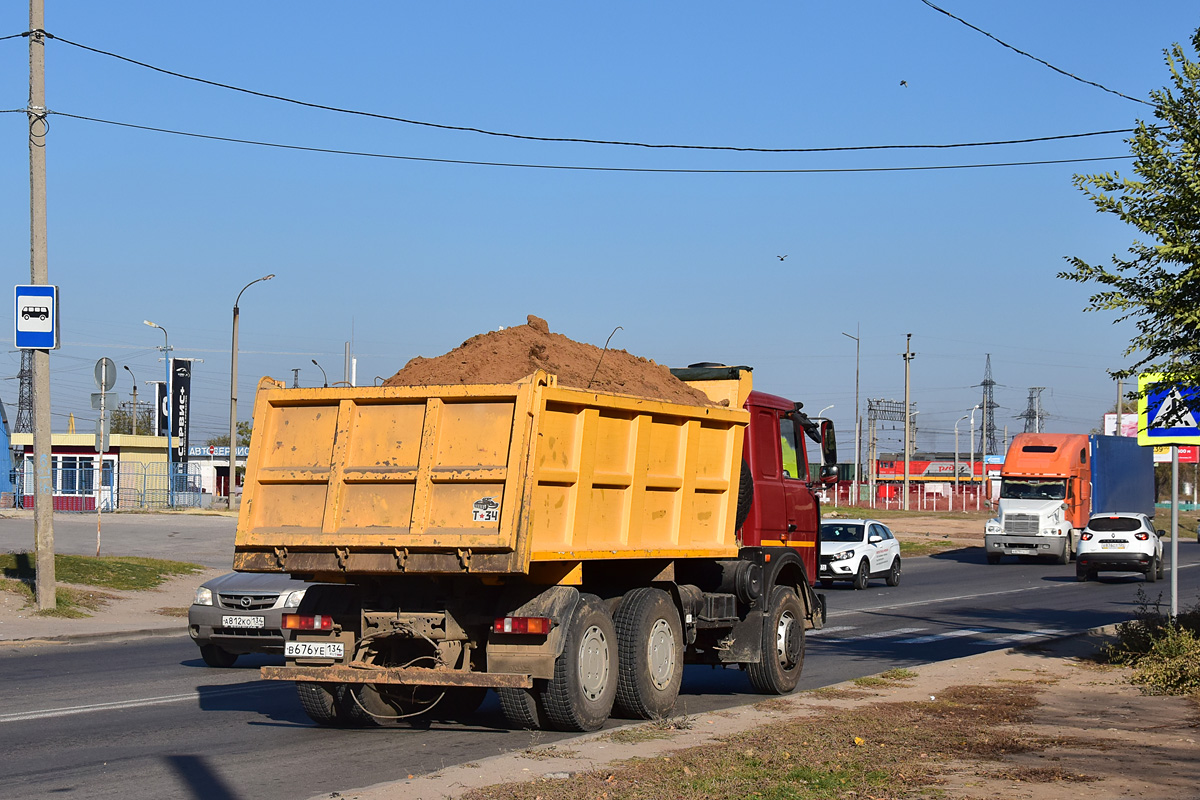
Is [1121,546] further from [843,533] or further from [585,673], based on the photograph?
[585,673]

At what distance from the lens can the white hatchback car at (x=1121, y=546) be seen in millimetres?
31078

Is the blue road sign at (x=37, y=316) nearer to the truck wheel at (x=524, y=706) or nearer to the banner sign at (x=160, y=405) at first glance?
the truck wheel at (x=524, y=706)

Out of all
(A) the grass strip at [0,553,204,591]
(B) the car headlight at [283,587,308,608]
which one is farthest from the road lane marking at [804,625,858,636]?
(A) the grass strip at [0,553,204,591]

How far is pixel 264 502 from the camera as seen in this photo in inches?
371

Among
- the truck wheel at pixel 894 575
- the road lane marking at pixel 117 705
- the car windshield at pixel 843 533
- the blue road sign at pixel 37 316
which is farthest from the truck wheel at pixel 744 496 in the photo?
the truck wheel at pixel 894 575

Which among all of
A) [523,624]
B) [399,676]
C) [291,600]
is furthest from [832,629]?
[399,676]

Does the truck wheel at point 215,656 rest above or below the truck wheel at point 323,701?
below

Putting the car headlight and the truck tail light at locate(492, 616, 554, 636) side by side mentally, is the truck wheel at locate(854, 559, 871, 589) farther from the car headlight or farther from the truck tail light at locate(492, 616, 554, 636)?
the truck tail light at locate(492, 616, 554, 636)

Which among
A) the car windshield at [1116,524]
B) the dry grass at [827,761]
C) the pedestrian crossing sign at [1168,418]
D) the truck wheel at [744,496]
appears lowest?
the car windshield at [1116,524]

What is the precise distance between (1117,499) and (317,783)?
130 feet

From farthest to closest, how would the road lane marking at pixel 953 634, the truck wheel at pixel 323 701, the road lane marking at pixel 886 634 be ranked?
the road lane marking at pixel 886 634 → the road lane marking at pixel 953 634 → the truck wheel at pixel 323 701

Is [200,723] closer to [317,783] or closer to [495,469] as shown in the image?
[317,783]

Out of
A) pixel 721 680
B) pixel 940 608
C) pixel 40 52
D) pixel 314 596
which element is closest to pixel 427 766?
pixel 314 596

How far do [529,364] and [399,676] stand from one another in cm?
246
